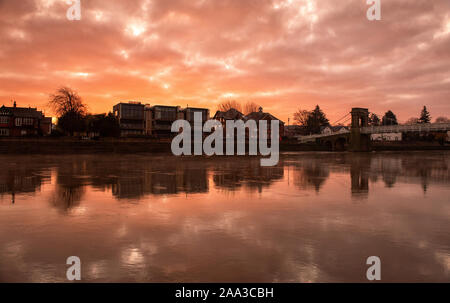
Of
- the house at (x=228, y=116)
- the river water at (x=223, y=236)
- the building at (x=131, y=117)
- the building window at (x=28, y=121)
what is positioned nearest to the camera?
the river water at (x=223, y=236)

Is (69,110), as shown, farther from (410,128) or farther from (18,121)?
(410,128)

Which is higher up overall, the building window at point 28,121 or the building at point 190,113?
the building at point 190,113

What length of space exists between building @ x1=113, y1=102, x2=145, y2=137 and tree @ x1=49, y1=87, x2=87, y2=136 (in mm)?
18239

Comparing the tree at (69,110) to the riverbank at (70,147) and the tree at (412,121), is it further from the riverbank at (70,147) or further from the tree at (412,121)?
the tree at (412,121)

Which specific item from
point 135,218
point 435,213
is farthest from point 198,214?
point 435,213

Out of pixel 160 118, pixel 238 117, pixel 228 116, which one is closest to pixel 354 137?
pixel 238 117

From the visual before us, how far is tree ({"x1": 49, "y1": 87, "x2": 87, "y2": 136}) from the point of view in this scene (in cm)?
7238

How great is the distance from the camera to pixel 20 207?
10.4m

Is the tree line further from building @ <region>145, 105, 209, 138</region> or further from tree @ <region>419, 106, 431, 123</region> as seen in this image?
tree @ <region>419, 106, 431, 123</region>

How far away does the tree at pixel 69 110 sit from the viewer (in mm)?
72375

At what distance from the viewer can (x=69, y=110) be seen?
75750 mm

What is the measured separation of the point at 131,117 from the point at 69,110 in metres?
23.5

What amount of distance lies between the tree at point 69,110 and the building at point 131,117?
18.2m

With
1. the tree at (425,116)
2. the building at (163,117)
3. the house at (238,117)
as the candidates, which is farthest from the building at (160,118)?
the tree at (425,116)
